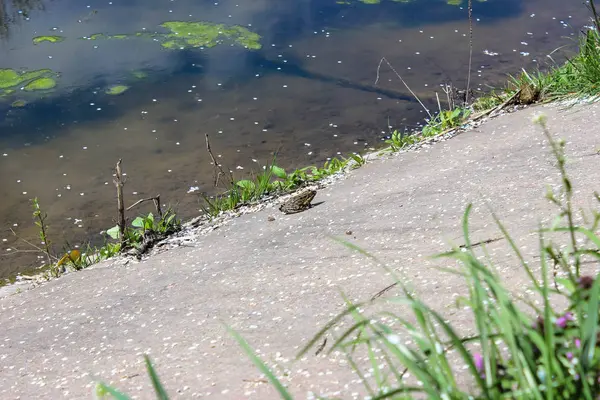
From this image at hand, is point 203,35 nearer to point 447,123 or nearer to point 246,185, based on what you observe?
point 447,123

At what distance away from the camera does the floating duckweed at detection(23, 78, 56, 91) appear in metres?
7.39

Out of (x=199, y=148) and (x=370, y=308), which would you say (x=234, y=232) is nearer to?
(x=370, y=308)

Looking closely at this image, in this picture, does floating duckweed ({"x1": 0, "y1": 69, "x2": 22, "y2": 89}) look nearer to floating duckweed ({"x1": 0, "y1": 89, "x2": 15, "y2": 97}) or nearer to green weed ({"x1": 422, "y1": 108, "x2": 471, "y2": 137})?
floating duckweed ({"x1": 0, "y1": 89, "x2": 15, "y2": 97})

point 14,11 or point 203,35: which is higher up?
point 14,11

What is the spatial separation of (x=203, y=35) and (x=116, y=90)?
170 cm

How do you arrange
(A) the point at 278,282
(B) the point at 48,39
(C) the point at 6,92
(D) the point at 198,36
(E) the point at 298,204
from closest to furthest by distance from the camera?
(A) the point at 278,282
(E) the point at 298,204
(C) the point at 6,92
(B) the point at 48,39
(D) the point at 198,36

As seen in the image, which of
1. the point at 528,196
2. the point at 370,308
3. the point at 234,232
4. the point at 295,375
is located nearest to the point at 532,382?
the point at 295,375

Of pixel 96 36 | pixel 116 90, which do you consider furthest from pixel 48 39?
pixel 116 90

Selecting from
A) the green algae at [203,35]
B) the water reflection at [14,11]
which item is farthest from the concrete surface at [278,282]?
the water reflection at [14,11]

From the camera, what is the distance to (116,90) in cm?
734

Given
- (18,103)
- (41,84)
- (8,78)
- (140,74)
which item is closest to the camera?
(18,103)

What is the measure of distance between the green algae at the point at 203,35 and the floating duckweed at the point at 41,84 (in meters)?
1.44

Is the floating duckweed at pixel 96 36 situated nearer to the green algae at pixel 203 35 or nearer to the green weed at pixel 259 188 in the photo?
the green algae at pixel 203 35

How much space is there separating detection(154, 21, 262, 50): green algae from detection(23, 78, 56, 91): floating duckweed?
4.73ft
